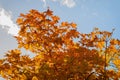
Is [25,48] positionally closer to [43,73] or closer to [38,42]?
[38,42]

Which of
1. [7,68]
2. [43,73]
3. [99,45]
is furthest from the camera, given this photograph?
[99,45]

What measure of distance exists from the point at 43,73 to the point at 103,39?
192 inches

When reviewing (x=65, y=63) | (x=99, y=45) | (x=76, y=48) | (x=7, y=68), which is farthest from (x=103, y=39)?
(x=7, y=68)

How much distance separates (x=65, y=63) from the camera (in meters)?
17.4

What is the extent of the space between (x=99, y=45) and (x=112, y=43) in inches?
32.5

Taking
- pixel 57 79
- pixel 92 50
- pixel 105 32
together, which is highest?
pixel 105 32

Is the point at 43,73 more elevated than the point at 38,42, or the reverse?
the point at 38,42

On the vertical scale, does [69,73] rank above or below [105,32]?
below

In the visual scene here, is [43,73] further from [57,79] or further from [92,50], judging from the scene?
[92,50]

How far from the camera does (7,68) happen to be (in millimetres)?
18297

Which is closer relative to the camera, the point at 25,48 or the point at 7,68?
the point at 7,68

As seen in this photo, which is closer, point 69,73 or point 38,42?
point 69,73

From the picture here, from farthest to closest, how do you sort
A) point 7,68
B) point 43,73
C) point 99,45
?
1. point 99,45
2. point 7,68
3. point 43,73

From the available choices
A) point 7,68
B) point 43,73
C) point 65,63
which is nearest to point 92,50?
point 65,63
